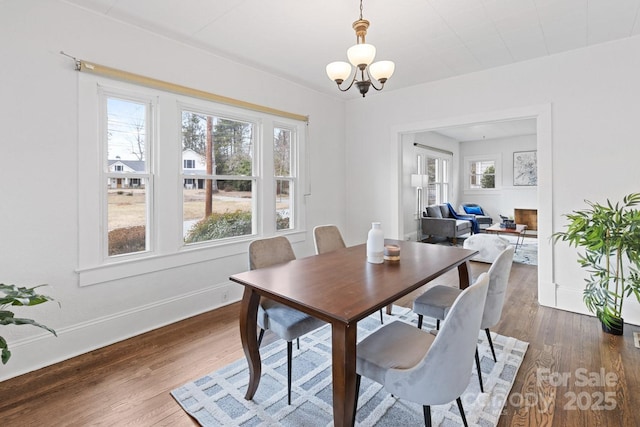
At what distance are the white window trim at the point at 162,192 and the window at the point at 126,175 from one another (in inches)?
2.8

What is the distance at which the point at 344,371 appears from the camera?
1318mm

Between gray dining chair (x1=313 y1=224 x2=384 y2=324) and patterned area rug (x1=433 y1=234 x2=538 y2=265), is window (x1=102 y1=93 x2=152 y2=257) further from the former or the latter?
patterned area rug (x1=433 y1=234 x2=538 y2=265)

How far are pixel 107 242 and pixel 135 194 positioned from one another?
0.47 m

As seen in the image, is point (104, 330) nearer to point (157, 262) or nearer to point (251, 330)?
point (157, 262)

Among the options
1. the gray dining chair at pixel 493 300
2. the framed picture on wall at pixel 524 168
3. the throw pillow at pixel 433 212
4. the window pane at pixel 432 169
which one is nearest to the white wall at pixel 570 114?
the gray dining chair at pixel 493 300

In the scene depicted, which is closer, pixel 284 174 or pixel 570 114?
pixel 570 114

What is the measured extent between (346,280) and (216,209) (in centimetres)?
215

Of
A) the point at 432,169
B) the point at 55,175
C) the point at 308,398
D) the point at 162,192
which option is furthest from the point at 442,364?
the point at 432,169

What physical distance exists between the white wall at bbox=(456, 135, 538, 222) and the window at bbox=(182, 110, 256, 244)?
312 inches

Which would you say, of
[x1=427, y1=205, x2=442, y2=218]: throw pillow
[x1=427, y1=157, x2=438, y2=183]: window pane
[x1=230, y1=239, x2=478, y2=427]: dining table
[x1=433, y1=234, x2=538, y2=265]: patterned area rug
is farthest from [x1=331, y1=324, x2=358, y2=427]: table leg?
[x1=427, y1=157, x2=438, y2=183]: window pane

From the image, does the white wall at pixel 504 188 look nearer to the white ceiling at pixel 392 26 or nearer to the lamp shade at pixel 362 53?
the white ceiling at pixel 392 26

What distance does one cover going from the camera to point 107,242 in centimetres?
263

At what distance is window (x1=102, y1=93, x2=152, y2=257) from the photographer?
265cm

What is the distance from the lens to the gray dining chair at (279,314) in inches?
74.1
